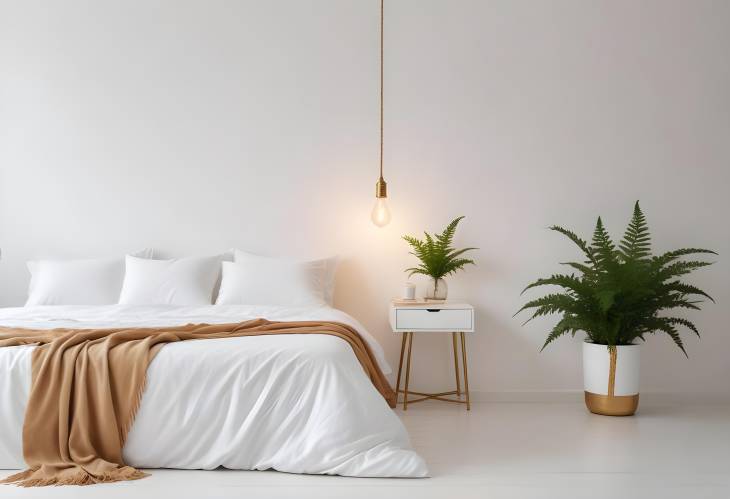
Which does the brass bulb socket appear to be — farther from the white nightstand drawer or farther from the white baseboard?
the white baseboard

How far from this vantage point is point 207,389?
2779 mm

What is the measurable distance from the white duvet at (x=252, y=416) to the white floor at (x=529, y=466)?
0.07m

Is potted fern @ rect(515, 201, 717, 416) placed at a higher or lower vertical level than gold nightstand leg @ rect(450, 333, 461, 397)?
higher

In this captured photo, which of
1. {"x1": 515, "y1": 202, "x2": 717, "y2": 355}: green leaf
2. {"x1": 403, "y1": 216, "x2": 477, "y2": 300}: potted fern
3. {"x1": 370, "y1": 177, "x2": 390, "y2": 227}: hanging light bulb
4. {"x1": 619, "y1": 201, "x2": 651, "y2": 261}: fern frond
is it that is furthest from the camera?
{"x1": 370, "y1": 177, "x2": 390, "y2": 227}: hanging light bulb

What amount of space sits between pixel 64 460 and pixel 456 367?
2365 millimetres

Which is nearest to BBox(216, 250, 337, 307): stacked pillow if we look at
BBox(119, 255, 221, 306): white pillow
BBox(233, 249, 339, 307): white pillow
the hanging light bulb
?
BBox(233, 249, 339, 307): white pillow

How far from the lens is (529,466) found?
2941mm

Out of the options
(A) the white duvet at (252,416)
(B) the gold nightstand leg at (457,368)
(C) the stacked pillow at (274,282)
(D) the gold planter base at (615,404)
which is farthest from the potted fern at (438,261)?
(A) the white duvet at (252,416)

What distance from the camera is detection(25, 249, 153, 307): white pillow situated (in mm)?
4184

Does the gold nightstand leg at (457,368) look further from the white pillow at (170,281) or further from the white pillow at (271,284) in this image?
the white pillow at (170,281)

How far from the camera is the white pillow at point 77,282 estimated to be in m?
4.18

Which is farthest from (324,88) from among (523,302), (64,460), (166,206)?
(64,460)

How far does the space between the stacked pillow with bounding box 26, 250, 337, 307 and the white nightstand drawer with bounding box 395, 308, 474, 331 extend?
52 cm

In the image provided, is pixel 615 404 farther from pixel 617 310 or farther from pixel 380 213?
pixel 380 213
